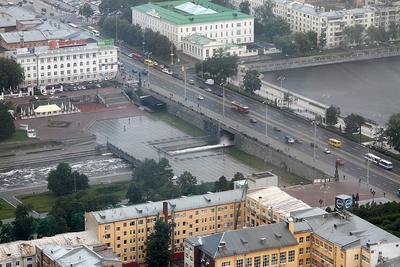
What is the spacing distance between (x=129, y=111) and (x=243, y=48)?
894 cm

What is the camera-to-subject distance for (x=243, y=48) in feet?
161

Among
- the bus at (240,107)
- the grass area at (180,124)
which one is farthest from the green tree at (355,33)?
the grass area at (180,124)

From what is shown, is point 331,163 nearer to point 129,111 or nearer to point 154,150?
point 154,150

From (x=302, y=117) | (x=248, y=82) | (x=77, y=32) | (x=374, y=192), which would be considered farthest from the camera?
(x=77, y=32)

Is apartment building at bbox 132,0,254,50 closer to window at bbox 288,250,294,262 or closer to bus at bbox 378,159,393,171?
bus at bbox 378,159,393,171

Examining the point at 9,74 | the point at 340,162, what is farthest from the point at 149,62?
the point at 340,162

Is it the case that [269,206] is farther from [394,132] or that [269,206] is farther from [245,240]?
[394,132]

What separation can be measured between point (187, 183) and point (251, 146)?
5379 millimetres

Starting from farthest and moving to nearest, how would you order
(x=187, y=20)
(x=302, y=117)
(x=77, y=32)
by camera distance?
1. (x=187, y=20)
2. (x=77, y=32)
3. (x=302, y=117)

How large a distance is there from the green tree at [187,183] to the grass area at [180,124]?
6.40 meters

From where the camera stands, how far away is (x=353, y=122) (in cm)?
3784

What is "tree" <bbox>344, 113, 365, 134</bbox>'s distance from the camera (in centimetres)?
3775

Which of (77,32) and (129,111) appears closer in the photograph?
(129,111)

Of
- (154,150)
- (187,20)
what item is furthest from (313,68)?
(154,150)
